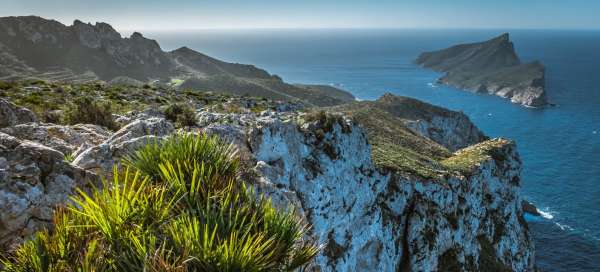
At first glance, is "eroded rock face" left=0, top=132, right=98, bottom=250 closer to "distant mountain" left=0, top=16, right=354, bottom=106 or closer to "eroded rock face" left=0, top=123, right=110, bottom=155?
"eroded rock face" left=0, top=123, right=110, bottom=155

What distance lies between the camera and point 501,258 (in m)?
35.2

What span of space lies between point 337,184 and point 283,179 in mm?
7344

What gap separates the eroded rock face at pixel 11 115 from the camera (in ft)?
43.5

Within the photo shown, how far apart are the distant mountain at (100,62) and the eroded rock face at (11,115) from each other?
4066 inches

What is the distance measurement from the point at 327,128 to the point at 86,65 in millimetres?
147008

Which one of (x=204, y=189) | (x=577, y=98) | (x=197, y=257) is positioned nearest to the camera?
(x=197, y=257)

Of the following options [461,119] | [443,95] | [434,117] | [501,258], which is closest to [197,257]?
[501,258]

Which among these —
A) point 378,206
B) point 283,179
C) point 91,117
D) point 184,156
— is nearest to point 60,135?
point 91,117

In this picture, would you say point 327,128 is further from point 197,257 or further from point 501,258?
point 501,258

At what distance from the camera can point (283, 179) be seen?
15.1m

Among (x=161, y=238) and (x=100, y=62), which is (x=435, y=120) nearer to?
(x=161, y=238)

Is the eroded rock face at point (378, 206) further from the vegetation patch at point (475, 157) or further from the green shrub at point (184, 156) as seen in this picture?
the green shrub at point (184, 156)

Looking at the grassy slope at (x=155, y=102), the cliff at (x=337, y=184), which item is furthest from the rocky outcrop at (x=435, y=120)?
the cliff at (x=337, y=184)

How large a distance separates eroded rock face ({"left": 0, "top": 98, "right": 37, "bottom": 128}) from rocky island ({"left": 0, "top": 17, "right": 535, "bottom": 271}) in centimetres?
5
